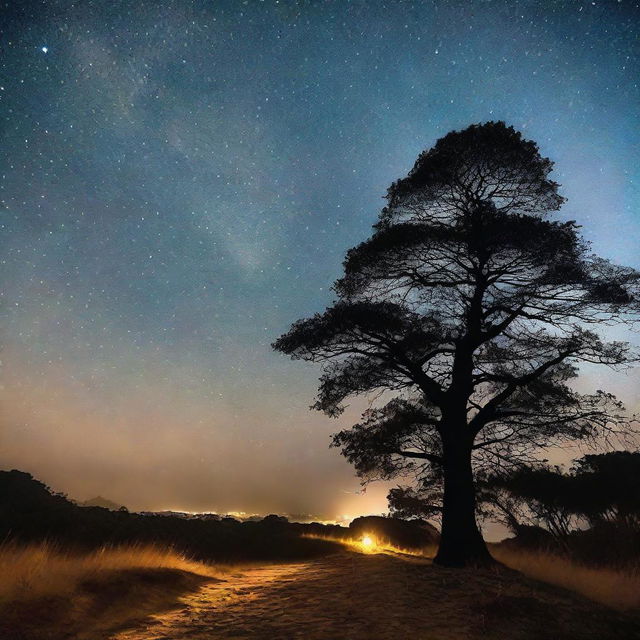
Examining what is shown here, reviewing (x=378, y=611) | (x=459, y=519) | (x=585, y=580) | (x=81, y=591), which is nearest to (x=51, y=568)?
(x=81, y=591)

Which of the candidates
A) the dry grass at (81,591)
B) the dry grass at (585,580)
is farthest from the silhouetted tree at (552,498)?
the dry grass at (81,591)

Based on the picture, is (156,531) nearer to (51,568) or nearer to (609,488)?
(51,568)

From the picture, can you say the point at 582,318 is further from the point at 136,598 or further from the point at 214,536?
the point at 214,536

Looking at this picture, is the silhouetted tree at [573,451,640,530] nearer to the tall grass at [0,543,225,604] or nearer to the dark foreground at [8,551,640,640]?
the dark foreground at [8,551,640,640]

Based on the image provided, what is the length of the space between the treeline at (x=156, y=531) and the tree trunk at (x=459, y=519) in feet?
24.9

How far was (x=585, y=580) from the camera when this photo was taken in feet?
28.9

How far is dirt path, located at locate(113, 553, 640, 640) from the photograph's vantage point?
5113 millimetres

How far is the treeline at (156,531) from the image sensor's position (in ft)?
49.3

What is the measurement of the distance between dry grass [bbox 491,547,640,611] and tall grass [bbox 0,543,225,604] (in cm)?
847

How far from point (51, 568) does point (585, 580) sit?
1065cm

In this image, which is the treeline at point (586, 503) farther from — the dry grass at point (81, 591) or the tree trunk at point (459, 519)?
the dry grass at point (81, 591)

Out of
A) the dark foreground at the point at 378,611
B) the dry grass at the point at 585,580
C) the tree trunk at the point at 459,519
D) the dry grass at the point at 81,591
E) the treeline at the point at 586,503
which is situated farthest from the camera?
the treeline at the point at 586,503

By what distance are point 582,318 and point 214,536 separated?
667 inches

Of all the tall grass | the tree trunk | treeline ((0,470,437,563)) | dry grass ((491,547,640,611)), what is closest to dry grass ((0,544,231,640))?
the tall grass
